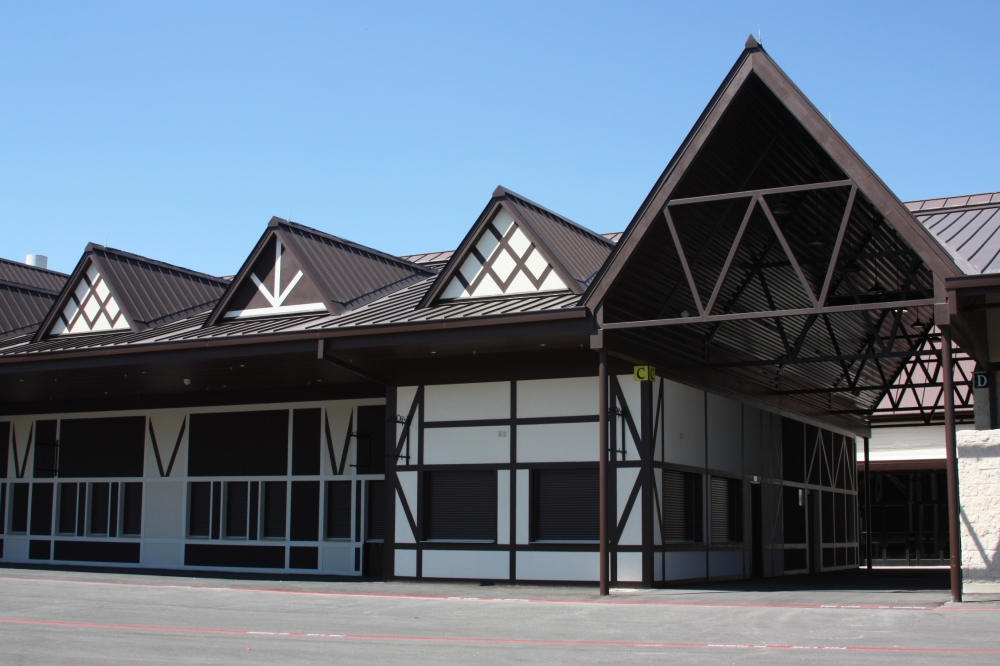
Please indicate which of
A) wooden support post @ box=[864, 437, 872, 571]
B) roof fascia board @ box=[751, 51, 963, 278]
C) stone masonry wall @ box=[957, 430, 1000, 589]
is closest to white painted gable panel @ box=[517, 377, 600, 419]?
roof fascia board @ box=[751, 51, 963, 278]

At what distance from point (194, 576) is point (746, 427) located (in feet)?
39.3

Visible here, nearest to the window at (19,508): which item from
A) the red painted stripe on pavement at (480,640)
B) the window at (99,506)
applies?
the window at (99,506)

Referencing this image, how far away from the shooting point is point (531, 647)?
35.6ft

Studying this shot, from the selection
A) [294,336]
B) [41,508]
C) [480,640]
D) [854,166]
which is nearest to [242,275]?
[294,336]

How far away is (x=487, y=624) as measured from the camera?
42.8 ft

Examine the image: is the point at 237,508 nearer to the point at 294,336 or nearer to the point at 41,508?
the point at 41,508

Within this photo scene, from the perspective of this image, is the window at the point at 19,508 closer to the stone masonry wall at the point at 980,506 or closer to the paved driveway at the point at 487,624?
the paved driveway at the point at 487,624

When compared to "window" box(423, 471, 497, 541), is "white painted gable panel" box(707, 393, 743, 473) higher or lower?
higher

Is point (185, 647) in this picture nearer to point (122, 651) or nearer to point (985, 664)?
point (122, 651)

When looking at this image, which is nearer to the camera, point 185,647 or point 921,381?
point 185,647

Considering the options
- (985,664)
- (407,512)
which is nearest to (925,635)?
(985,664)

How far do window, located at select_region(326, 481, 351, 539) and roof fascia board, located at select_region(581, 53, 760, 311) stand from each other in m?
8.46

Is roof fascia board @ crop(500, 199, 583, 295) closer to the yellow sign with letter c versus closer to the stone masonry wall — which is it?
the yellow sign with letter c

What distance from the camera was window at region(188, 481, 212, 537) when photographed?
25.1 m
